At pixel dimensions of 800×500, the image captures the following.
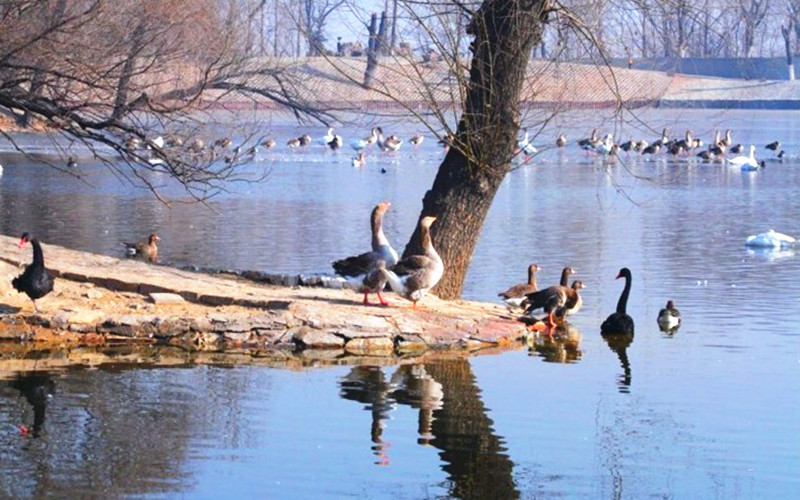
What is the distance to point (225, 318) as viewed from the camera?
1262 cm

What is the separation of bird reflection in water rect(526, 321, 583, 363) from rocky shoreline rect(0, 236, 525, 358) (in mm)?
234

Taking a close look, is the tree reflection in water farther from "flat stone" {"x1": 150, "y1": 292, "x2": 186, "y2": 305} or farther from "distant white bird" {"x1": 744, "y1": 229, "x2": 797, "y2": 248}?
"distant white bird" {"x1": 744, "y1": 229, "x2": 797, "y2": 248}

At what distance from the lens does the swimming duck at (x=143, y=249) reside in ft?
63.7

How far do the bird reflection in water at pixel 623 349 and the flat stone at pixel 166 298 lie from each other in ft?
13.2

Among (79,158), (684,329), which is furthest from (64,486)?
(79,158)

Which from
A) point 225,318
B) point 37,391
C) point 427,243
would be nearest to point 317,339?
point 225,318

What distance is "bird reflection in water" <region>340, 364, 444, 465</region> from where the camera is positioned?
9745 mm

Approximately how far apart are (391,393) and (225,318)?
7.59 feet

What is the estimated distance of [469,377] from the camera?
457 inches

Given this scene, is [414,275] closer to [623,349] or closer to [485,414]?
[623,349]

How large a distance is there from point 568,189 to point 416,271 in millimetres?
19892

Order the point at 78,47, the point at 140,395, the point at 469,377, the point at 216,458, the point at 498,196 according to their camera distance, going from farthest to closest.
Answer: the point at 498,196 → the point at 78,47 → the point at 469,377 → the point at 140,395 → the point at 216,458

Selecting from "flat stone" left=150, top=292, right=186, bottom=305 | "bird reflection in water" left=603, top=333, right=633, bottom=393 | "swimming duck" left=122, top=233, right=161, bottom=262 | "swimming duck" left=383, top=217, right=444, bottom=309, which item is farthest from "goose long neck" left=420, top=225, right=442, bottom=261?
"swimming duck" left=122, top=233, right=161, bottom=262

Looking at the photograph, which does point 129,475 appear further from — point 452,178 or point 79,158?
point 79,158
